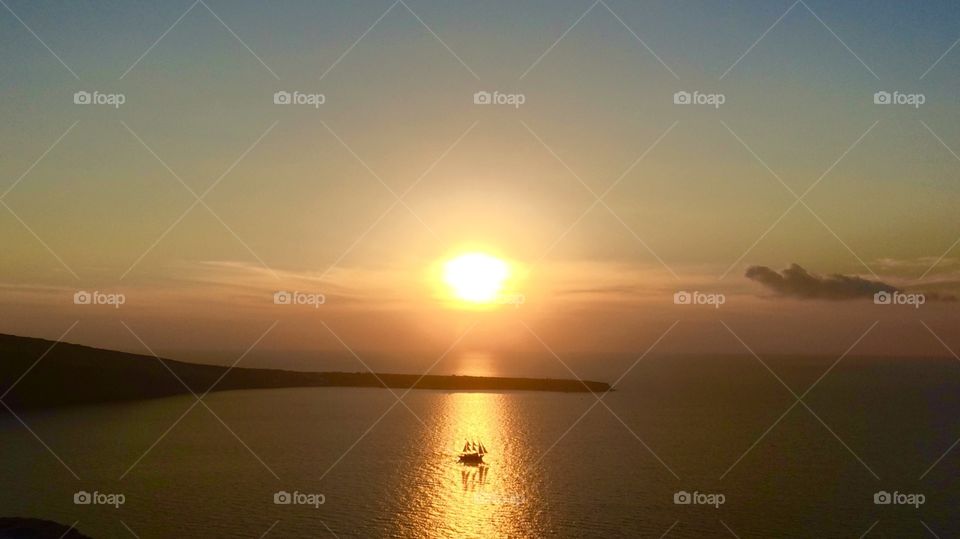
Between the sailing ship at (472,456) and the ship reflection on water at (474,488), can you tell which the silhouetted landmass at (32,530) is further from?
the sailing ship at (472,456)

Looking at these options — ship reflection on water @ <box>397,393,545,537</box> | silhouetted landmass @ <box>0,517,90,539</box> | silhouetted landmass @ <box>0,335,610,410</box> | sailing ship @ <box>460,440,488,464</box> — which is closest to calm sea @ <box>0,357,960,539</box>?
ship reflection on water @ <box>397,393,545,537</box>

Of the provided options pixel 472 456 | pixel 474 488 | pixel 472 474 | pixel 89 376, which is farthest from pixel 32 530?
pixel 89 376

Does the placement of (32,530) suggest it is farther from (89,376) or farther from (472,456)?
(89,376)

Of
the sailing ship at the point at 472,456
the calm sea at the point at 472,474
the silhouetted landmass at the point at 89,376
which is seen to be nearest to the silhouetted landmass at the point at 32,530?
the calm sea at the point at 472,474

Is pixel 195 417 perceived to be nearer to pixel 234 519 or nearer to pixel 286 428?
pixel 286 428

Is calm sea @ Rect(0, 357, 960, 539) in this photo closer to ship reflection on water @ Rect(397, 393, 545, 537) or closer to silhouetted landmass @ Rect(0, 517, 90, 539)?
ship reflection on water @ Rect(397, 393, 545, 537)
